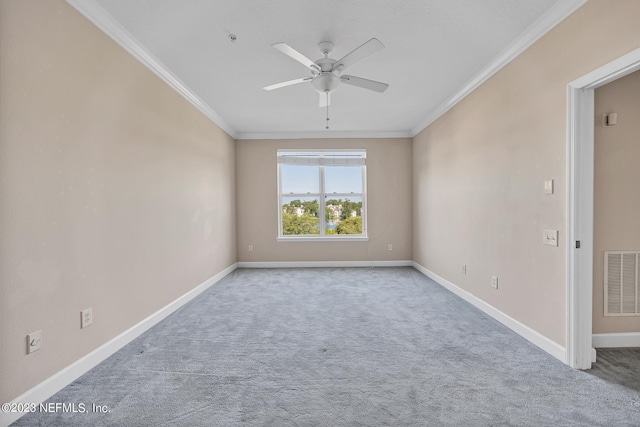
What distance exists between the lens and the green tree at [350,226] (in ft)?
19.0

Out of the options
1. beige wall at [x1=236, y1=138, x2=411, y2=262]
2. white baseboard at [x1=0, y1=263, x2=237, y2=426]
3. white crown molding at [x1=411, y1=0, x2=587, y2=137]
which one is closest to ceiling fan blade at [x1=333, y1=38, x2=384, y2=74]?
white crown molding at [x1=411, y1=0, x2=587, y2=137]

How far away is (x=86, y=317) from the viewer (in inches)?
79.4

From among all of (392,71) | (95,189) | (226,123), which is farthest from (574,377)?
(226,123)

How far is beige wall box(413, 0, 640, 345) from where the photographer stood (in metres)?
1.95

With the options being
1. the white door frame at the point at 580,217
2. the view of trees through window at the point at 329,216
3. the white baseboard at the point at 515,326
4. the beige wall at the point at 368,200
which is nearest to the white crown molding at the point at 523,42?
Answer: the white door frame at the point at 580,217

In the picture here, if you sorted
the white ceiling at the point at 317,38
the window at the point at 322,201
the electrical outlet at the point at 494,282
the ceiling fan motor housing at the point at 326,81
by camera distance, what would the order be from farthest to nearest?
the window at the point at 322,201 < the electrical outlet at the point at 494,282 < the ceiling fan motor housing at the point at 326,81 < the white ceiling at the point at 317,38

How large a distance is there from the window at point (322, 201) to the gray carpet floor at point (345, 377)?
2.74 m

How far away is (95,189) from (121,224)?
0.38 metres

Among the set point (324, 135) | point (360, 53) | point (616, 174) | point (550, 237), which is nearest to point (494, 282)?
point (550, 237)

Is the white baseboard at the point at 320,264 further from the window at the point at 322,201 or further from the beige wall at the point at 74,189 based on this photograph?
the beige wall at the point at 74,189

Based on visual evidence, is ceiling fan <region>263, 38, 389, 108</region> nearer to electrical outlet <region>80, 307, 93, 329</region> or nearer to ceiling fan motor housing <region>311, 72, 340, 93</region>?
ceiling fan motor housing <region>311, 72, 340, 93</region>

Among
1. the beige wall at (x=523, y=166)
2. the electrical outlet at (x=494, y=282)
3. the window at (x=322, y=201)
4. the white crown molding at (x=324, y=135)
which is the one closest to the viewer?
the beige wall at (x=523, y=166)

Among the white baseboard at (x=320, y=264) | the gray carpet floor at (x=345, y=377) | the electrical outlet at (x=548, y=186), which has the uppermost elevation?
the electrical outlet at (x=548, y=186)

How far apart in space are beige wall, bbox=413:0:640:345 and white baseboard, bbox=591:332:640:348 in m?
0.41
